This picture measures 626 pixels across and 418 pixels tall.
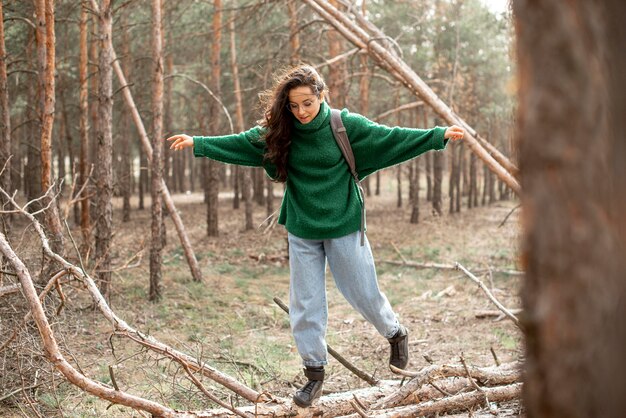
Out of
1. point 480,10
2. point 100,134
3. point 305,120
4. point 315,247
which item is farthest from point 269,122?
point 480,10

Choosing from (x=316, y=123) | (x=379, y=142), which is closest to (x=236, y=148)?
(x=316, y=123)

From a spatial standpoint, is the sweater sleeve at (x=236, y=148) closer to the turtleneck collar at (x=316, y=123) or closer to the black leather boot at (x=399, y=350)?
the turtleneck collar at (x=316, y=123)

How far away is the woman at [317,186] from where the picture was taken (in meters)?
4.38

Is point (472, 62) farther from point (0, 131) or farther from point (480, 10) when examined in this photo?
point (0, 131)

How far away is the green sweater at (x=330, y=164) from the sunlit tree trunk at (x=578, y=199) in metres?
2.93

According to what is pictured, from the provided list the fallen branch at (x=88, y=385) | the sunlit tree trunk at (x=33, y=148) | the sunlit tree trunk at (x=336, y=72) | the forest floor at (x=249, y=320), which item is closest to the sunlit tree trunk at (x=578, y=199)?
the fallen branch at (x=88, y=385)

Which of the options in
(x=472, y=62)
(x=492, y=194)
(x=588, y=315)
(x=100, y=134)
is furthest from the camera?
(x=492, y=194)

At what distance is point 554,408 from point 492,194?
29.8m

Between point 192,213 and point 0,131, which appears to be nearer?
point 0,131

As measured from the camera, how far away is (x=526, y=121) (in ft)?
4.85

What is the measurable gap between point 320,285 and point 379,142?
3.39 ft

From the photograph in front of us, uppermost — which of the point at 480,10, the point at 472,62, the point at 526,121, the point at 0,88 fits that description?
the point at 480,10

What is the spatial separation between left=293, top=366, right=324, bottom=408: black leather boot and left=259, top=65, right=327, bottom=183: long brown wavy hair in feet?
4.23

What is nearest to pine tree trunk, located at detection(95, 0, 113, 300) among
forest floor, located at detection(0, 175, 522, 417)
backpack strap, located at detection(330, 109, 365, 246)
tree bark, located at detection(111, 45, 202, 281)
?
forest floor, located at detection(0, 175, 522, 417)
